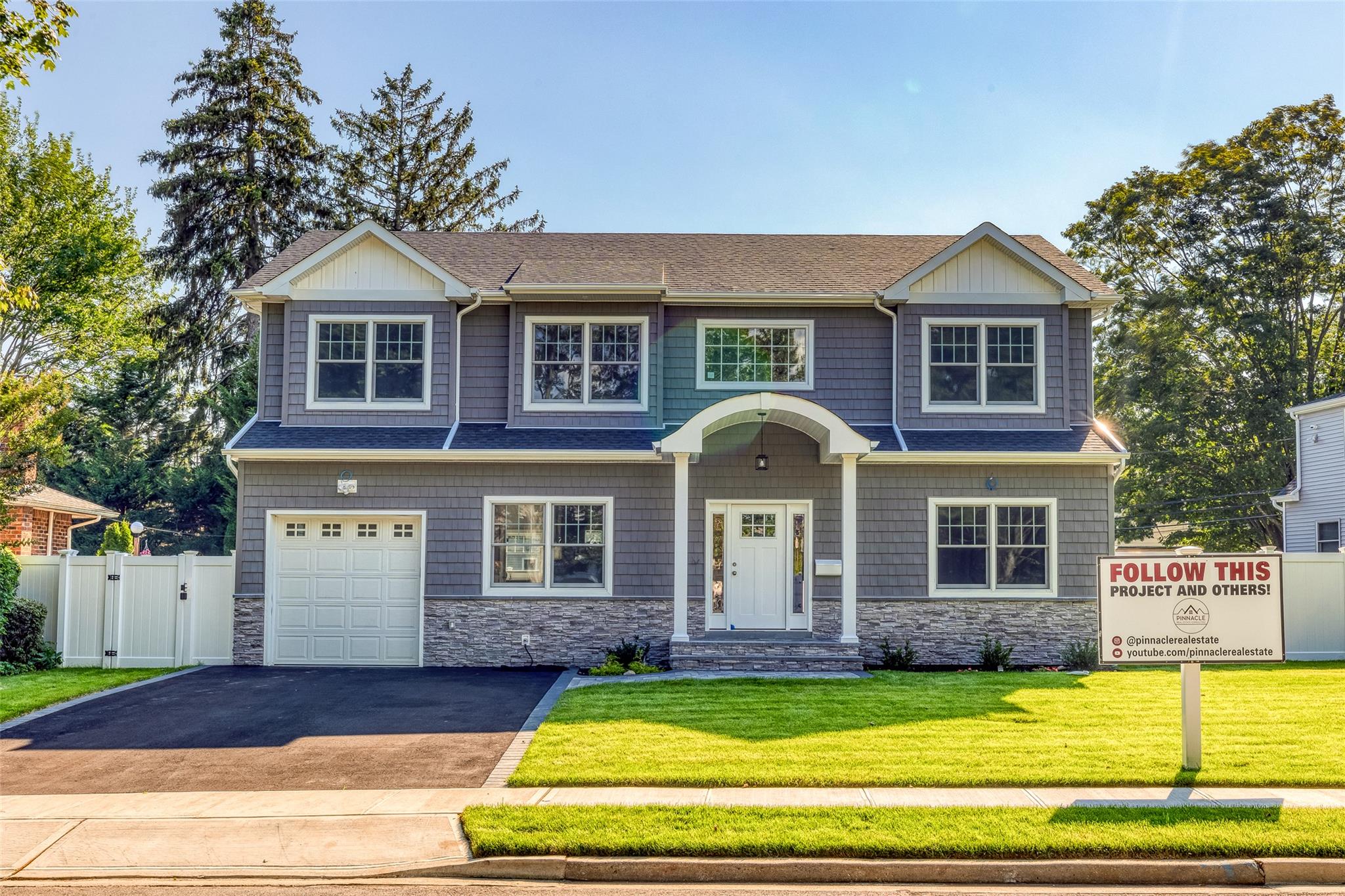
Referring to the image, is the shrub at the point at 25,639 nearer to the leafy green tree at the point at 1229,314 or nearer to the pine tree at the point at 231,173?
the pine tree at the point at 231,173

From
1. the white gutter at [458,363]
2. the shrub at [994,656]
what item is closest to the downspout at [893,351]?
the shrub at [994,656]

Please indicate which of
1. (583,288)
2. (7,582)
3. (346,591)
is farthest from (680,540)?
(7,582)

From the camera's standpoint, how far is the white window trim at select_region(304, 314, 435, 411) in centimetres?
1605

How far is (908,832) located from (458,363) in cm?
1135

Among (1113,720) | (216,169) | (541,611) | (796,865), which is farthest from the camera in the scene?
(216,169)

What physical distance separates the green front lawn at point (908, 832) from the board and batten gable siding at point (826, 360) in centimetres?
940

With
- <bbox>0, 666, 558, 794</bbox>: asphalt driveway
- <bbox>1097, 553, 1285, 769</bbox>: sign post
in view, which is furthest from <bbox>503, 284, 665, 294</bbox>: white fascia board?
<bbox>1097, 553, 1285, 769</bbox>: sign post

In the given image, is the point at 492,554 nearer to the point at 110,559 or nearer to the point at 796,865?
the point at 110,559

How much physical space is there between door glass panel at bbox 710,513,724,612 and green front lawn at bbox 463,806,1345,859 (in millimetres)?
8406

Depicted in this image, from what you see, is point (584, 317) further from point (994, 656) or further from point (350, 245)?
point (994, 656)

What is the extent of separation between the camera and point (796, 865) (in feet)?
21.3

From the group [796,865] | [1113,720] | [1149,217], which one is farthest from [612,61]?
[1149,217]

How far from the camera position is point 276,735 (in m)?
10.4

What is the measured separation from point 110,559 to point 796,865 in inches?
514
